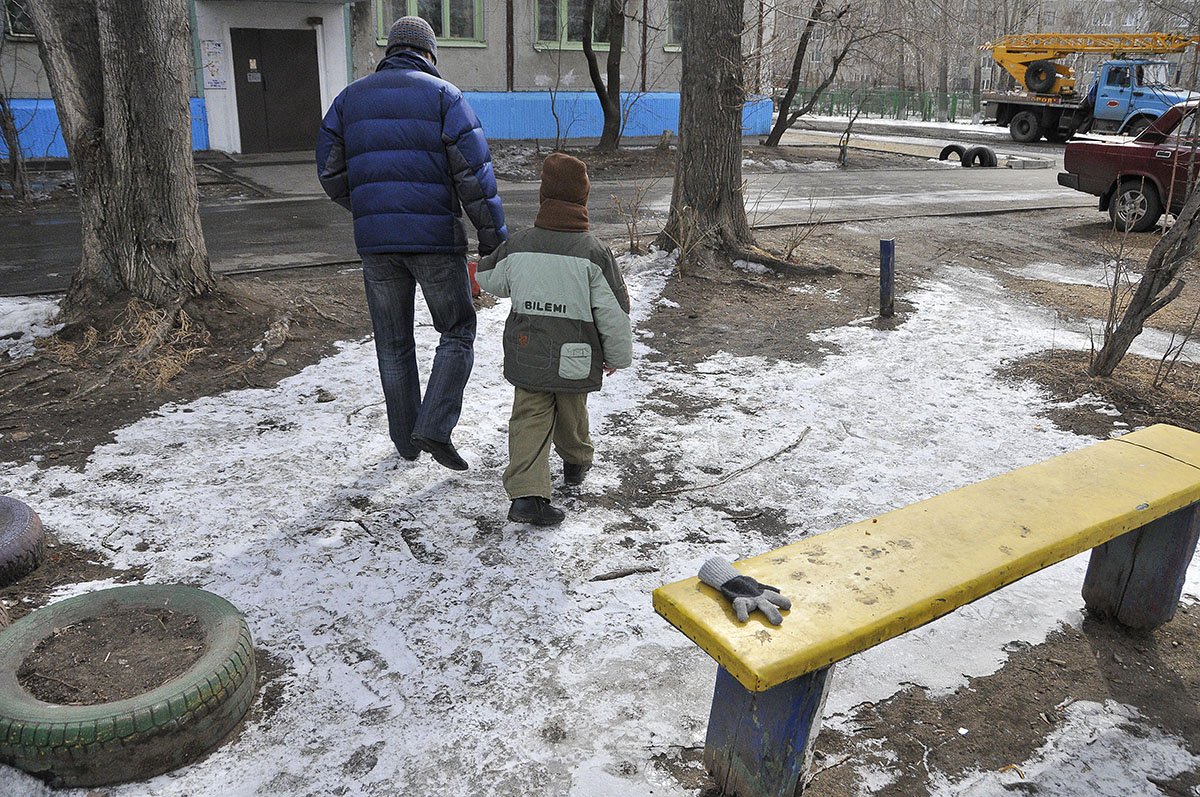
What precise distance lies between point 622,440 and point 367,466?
1.33m

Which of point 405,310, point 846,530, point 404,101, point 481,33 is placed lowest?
point 846,530

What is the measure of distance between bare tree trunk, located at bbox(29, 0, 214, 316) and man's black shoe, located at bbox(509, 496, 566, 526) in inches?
125

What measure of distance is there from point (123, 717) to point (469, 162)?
254cm

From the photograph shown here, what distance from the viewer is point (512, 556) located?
3607 mm

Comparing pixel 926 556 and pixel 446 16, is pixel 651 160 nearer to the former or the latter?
pixel 446 16

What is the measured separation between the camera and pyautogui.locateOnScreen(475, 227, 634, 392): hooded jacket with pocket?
3.59 metres

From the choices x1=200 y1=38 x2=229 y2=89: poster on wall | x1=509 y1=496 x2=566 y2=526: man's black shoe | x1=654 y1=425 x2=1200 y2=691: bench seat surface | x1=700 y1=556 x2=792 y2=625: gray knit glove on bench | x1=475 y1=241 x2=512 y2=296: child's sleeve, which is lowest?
x1=509 y1=496 x2=566 y2=526: man's black shoe

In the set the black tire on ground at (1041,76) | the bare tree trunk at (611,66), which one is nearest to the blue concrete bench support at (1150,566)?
the bare tree trunk at (611,66)

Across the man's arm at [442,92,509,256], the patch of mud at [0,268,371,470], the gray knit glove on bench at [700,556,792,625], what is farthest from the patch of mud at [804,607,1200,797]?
the patch of mud at [0,268,371,470]

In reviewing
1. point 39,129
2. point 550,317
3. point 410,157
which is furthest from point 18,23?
point 550,317

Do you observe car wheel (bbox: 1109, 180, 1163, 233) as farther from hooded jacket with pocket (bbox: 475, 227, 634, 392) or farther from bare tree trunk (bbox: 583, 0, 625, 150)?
bare tree trunk (bbox: 583, 0, 625, 150)

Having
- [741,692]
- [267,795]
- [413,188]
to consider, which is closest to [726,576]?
[741,692]

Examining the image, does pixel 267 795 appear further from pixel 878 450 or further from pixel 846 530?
pixel 878 450

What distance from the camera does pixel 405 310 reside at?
14.0ft
